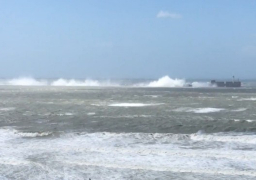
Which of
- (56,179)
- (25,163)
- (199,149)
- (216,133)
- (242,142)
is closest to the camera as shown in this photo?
(56,179)

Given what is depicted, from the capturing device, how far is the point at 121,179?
43.7ft

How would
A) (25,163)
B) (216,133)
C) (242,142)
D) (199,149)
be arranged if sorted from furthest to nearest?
(216,133) → (242,142) → (199,149) → (25,163)

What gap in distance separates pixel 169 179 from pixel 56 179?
13.0 feet

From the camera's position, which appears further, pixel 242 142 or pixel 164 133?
pixel 164 133

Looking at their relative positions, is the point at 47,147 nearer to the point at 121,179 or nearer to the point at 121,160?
the point at 121,160

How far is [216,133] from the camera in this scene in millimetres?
23312

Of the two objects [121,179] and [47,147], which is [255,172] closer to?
[121,179]

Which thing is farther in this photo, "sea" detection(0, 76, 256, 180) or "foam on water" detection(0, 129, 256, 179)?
"foam on water" detection(0, 129, 256, 179)

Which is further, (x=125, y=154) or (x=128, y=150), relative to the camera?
(x=128, y=150)

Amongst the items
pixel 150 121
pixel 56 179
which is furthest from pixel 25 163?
pixel 150 121

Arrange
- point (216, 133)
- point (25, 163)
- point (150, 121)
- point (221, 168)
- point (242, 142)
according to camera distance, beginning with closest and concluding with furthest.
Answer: point (221, 168), point (25, 163), point (242, 142), point (216, 133), point (150, 121)

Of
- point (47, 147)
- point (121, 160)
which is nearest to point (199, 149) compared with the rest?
point (121, 160)

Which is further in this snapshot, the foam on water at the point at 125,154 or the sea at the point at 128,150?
the foam on water at the point at 125,154

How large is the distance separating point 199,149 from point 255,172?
4462mm
